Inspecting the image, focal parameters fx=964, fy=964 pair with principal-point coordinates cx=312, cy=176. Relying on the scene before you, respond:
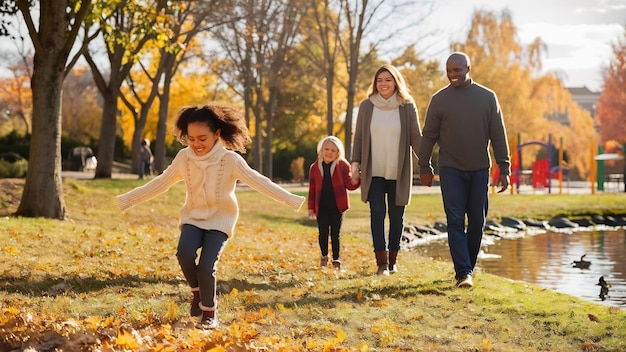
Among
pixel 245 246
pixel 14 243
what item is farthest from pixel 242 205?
pixel 14 243

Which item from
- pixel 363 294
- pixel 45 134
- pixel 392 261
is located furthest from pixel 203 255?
pixel 45 134

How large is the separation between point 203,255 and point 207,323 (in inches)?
18.4

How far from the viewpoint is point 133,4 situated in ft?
62.8

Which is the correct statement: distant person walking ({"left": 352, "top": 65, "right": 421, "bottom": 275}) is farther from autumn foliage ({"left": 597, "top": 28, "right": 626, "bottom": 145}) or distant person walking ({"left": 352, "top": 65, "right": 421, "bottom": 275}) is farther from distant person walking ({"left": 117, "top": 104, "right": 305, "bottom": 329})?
autumn foliage ({"left": 597, "top": 28, "right": 626, "bottom": 145})

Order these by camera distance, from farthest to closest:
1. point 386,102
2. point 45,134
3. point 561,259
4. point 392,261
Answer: point 45,134
point 561,259
point 392,261
point 386,102

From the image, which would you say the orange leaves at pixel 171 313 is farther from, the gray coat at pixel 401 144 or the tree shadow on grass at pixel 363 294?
the gray coat at pixel 401 144

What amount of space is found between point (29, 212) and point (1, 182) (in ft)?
16.7

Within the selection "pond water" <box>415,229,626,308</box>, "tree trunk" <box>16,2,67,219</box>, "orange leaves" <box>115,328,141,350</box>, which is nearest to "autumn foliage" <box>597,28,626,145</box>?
"pond water" <box>415,229,626,308</box>

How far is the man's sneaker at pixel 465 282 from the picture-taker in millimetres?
9062

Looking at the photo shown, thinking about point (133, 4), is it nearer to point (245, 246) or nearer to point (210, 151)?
point (245, 246)

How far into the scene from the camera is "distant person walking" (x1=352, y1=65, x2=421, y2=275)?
9.92 metres

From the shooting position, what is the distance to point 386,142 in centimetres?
997

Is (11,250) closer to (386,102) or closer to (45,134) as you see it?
(386,102)

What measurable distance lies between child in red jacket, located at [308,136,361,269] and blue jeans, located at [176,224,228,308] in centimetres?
423
